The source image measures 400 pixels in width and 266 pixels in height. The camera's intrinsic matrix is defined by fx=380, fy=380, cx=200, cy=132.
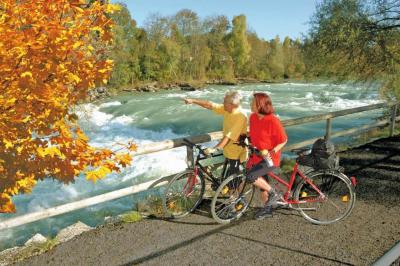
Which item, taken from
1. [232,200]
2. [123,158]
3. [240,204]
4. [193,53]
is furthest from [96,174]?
[193,53]

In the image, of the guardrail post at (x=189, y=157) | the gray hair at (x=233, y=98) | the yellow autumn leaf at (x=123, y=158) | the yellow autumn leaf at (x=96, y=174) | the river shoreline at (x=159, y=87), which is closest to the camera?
the yellow autumn leaf at (x=96, y=174)

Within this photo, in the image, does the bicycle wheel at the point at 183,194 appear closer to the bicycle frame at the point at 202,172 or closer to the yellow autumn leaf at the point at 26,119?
the bicycle frame at the point at 202,172

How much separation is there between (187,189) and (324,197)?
6.52 feet

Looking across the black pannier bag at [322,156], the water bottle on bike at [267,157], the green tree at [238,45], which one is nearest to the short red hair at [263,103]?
the water bottle on bike at [267,157]

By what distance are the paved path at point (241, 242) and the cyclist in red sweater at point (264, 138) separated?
650 mm

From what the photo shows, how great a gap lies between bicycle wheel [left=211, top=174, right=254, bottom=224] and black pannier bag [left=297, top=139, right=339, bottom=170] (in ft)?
3.13

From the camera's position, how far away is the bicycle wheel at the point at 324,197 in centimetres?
535

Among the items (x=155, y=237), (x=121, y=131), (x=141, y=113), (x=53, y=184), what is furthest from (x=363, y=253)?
(x=141, y=113)

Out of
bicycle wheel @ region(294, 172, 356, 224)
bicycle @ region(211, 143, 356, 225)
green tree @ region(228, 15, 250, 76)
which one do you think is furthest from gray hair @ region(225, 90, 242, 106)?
green tree @ region(228, 15, 250, 76)

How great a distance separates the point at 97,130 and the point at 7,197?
2081 centimetres

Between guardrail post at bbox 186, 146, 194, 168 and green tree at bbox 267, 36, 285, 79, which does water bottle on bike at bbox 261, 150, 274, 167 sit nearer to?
guardrail post at bbox 186, 146, 194, 168

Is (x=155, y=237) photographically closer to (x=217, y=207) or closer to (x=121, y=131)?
(x=217, y=207)

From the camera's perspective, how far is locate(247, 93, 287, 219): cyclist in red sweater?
5031 mm

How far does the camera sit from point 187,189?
5.61 meters
